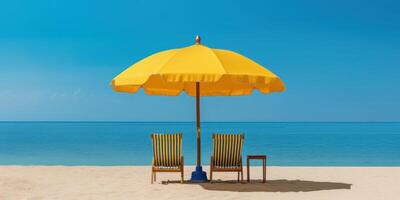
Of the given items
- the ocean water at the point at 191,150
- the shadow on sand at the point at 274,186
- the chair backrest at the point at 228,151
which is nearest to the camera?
the shadow on sand at the point at 274,186

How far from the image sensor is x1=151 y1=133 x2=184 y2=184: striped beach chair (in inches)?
305

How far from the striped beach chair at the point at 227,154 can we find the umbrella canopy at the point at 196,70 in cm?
81

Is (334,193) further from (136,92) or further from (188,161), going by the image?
(188,161)

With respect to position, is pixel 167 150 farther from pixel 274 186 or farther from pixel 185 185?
pixel 274 186

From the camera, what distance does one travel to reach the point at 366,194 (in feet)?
24.2

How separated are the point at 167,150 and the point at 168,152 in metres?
0.03

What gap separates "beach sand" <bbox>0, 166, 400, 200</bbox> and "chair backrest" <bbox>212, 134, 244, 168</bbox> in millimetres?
335

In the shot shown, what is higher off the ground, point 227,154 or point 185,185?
point 227,154

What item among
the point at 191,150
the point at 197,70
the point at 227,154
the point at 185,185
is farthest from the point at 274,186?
the point at 191,150

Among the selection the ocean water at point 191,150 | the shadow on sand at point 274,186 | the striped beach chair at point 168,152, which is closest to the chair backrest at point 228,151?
the shadow on sand at point 274,186

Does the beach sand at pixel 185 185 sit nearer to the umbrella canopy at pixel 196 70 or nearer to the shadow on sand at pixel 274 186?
the shadow on sand at pixel 274 186

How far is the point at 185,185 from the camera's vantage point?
7879 millimetres

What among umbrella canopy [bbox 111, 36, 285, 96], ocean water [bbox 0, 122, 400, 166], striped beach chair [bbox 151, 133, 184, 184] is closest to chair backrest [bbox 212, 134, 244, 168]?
striped beach chair [bbox 151, 133, 184, 184]

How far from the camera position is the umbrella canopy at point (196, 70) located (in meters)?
7.07
